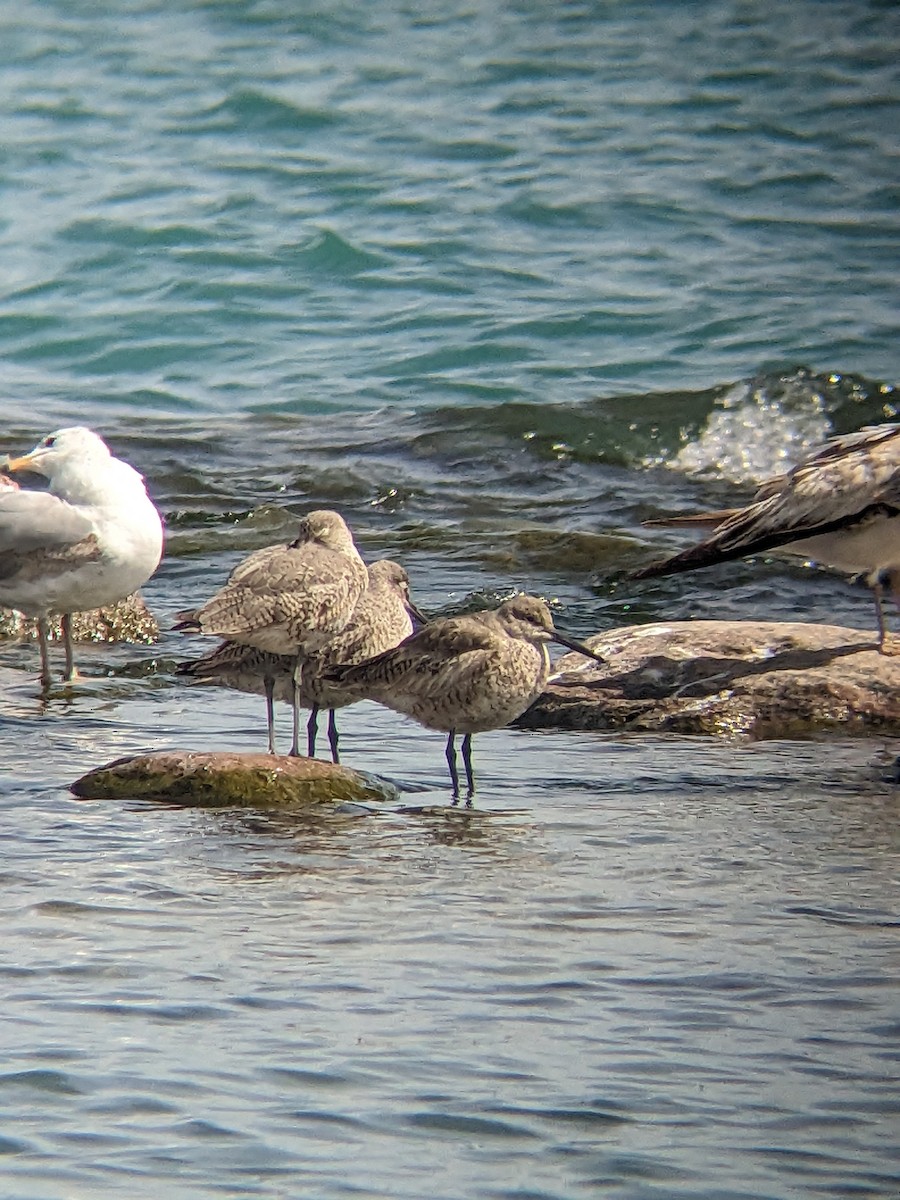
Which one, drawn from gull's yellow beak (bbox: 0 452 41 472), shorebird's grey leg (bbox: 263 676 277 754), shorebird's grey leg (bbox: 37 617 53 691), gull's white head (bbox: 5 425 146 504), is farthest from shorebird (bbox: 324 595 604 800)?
gull's yellow beak (bbox: 0 452 41 472)

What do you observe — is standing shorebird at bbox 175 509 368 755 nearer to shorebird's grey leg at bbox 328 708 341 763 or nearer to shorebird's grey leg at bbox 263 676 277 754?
shorebird's grey leg at bbox 263 676 277 754

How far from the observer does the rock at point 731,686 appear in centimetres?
794

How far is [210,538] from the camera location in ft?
40.4

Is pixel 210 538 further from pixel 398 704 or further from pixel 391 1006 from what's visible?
pixel 391 1006

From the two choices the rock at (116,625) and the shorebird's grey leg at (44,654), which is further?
the rock at (116,625)

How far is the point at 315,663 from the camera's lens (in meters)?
7.38

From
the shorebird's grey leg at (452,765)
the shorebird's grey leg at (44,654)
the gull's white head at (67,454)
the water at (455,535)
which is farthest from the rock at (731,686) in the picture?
the gull's white head at (67,454)

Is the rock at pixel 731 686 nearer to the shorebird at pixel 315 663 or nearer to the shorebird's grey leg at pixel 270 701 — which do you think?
the shorebird at pixel 315 663

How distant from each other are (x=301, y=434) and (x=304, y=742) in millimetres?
8329

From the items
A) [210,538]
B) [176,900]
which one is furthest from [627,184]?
[176,900]

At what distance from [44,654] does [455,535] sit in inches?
151

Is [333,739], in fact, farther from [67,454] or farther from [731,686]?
[67,454]

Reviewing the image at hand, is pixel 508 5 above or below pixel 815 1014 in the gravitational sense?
above

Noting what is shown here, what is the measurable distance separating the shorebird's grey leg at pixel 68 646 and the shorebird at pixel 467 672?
7.12ft
